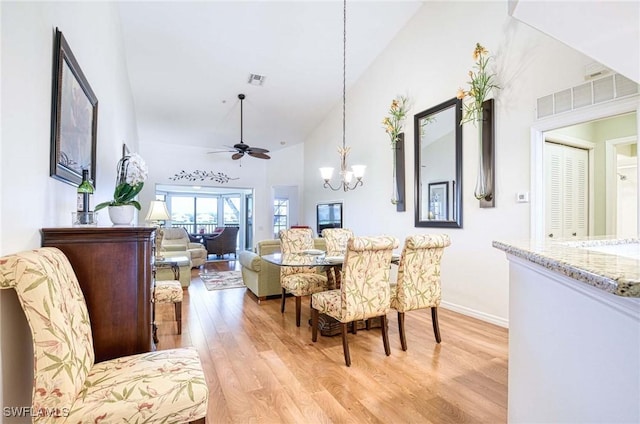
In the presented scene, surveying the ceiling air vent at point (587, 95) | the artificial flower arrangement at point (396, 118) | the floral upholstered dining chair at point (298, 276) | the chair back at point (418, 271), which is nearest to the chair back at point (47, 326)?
the chair back at point (418, 271)

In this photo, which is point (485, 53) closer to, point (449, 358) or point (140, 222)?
point (449, 358)

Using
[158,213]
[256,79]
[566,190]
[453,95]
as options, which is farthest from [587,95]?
[158,213]

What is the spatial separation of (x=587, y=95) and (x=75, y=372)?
3.92 meters

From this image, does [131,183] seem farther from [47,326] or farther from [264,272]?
[264,272]

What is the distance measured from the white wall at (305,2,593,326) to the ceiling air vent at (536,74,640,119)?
82 mm

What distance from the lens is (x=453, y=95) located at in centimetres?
391

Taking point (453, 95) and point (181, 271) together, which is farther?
point (181, 271)

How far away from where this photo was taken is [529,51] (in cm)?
308

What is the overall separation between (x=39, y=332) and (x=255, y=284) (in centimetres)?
355

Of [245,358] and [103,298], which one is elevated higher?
[103,298]

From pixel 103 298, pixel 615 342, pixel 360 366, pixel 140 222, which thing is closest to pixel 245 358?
pixel 360 366

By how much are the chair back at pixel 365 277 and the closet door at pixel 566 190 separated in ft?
6.73

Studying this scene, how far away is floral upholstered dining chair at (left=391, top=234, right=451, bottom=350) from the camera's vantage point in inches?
107

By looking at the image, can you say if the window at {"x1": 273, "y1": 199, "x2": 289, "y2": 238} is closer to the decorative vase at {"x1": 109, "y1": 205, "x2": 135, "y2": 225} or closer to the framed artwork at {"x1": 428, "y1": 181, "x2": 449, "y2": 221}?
the framed artwork at {"x1": 428, "y1": 181, "x2": 449, "y2": 221}
